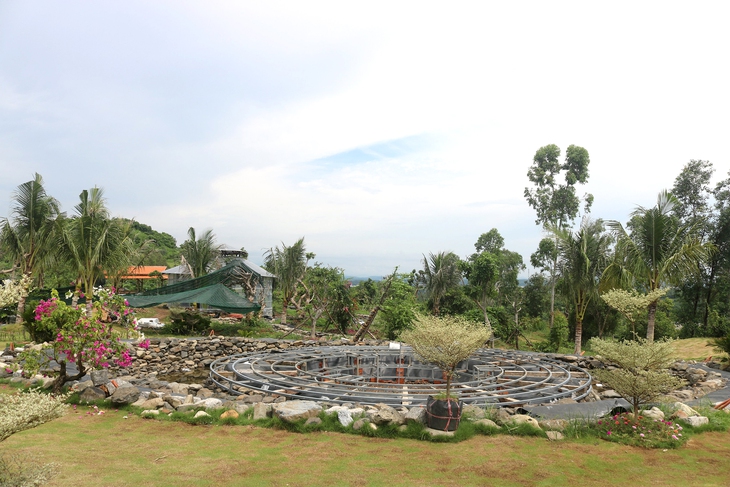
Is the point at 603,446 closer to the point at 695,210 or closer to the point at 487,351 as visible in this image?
the point at 487,351

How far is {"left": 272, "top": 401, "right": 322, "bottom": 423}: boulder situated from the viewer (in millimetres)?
6621

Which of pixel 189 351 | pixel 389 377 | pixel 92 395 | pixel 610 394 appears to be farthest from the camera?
pixel 189 351

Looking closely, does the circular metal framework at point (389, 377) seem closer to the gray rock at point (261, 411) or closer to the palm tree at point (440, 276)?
the gray rock at point (261, 411)

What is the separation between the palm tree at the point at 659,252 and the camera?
12.5 meters

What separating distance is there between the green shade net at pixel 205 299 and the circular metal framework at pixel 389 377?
20.4ft

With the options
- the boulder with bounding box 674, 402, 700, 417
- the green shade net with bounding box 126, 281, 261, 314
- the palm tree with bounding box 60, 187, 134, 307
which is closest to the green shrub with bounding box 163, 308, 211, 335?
the green shade net with bounding box 126, 281, 261, 314

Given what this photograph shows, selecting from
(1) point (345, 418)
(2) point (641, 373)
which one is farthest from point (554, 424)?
(1) point (345, 418)

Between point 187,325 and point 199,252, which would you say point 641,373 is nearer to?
point 187,325

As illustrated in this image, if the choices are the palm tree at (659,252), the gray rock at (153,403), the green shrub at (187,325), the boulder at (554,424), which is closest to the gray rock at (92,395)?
the gray rock at (153,403)

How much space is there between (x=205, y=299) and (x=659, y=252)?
16891 mm

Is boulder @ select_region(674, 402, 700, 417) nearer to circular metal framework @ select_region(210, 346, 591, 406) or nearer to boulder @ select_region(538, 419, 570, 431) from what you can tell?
circular metal framework @ select_region(210, 346, 591, 406)

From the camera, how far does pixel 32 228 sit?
713 inches

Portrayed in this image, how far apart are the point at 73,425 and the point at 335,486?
4530 mm

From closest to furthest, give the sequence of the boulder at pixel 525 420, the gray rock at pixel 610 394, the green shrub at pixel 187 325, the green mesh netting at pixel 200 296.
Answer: the boulder at pixel 525 420
the gray rock at pixel 610 394
the green shrub at pixel 187 325
the green mesh netting at pixel 200 296
